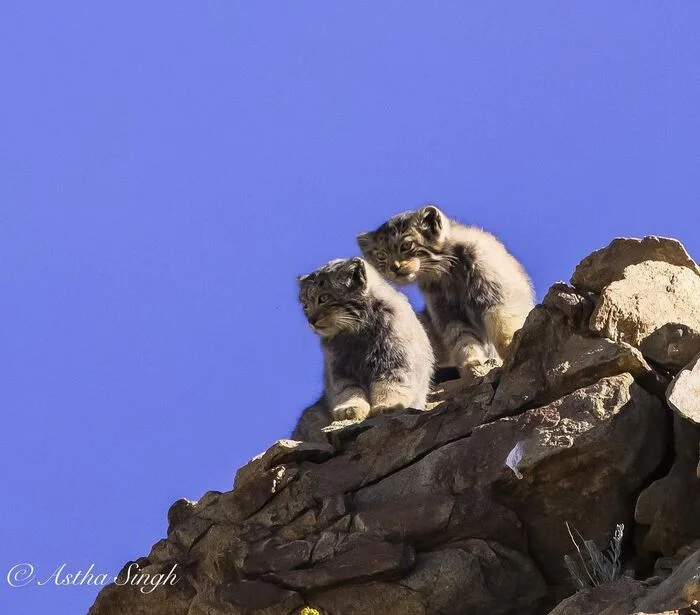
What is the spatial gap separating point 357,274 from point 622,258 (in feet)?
10.4

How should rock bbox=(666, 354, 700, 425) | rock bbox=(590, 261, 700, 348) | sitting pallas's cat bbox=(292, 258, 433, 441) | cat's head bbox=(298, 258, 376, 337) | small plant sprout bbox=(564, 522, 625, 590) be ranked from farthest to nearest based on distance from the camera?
cat's head bbox=(298, 258, 376, 337), sitting pallas's cat bbox=(292, 258, 433, 441), rock bbox=(590, 261, 700, 348), rock bbox=(666, 354, 700, 425), small plant sprout bbox=(564, 522, 625, 590)

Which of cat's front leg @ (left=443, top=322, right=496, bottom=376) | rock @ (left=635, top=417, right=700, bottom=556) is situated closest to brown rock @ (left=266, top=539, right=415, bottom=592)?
rock @ (left=635, top=417, right=700, bottom=556)

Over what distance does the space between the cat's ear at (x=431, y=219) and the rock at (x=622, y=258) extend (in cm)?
339

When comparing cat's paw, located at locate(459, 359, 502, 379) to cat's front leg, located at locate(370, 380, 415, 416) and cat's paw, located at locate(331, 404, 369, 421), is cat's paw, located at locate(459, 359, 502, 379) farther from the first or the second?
cat's paw, located at locate(331, 404, 369, 421)

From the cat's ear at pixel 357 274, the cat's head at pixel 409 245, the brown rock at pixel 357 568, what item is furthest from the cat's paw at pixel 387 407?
the cat's head at pixel 409 245

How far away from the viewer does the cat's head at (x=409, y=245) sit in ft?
49.4

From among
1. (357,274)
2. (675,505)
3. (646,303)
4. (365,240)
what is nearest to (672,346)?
(646,303)

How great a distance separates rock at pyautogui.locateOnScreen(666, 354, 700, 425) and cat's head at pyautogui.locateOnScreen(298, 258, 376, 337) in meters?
4.48

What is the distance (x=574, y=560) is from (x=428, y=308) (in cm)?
Result: 566

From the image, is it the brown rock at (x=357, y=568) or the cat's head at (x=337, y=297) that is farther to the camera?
the cat's head at (x=337, y=297)

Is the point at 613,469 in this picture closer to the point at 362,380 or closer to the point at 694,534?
the point at 694,534

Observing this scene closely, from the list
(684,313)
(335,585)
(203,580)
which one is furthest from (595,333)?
(203,580)

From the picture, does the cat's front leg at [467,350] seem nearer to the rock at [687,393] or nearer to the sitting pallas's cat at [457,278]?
the sitting pallas's cat at [457,278]

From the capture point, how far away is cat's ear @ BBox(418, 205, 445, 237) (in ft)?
49.8
